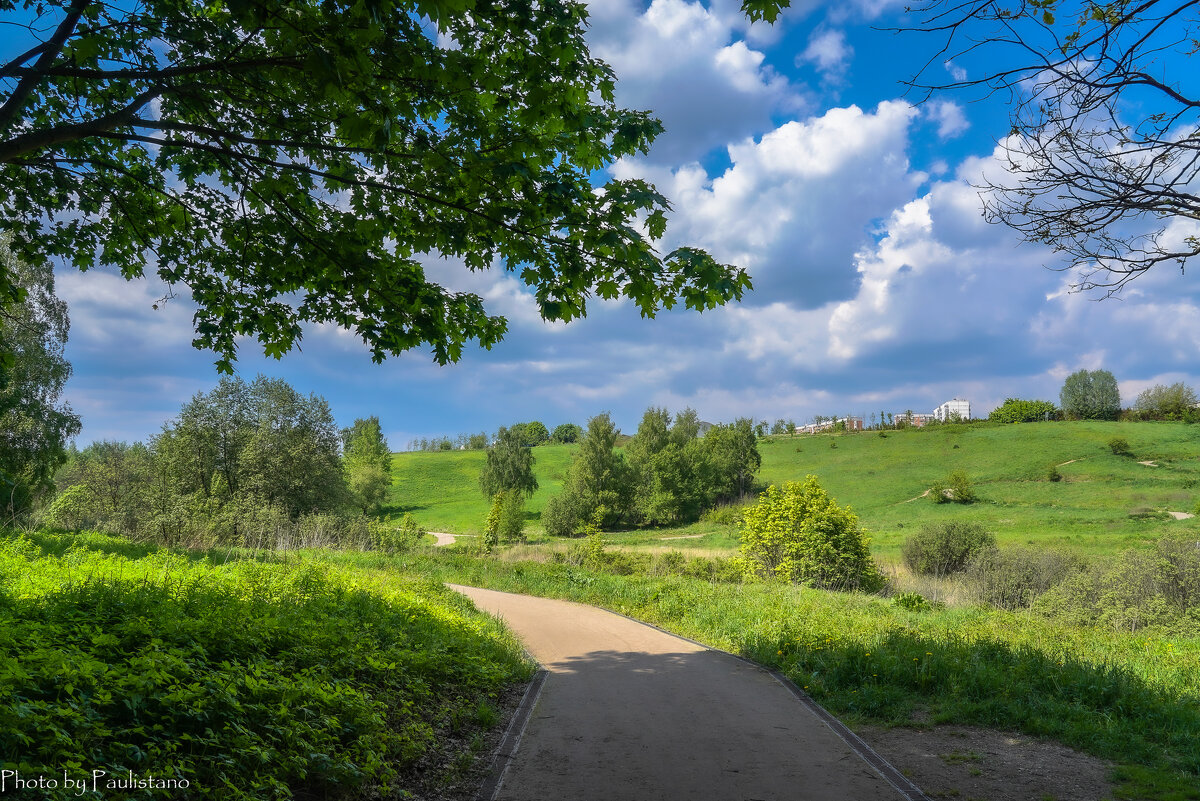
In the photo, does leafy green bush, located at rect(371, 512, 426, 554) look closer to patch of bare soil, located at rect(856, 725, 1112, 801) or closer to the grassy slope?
patch of bare soil, located at rect(856, 725, 1112, 801)

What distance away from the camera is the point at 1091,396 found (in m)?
84.5

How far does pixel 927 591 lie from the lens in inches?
747

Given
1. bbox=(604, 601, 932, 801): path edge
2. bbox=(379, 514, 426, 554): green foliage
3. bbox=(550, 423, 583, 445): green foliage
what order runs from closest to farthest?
bbox=(604, 601, 932, 801): path edge → bbox=(379, 514, 426, 554): green foliage → bbox=(550, 423, 583, 445): green foliage

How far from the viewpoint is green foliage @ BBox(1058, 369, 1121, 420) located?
81188mm

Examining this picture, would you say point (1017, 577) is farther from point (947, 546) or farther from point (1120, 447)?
point (1120, 447)

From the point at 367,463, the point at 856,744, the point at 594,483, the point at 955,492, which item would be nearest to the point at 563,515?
the point at 594,483

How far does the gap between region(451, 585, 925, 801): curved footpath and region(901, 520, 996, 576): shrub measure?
56.0 feet

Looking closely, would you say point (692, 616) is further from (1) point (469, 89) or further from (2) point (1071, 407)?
(2) point (1071, 407)

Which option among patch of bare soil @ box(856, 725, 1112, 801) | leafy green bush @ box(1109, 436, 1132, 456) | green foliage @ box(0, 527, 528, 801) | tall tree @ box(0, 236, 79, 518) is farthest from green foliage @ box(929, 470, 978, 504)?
tall tree @ box(0, 236, 79, 518)

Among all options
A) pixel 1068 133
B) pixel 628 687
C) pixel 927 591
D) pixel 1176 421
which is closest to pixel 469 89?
pixel 1068 133

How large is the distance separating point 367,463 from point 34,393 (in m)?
37.4

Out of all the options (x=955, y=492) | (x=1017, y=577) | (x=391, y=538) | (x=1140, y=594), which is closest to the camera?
(x=1140, y=594)

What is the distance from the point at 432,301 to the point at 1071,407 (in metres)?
102

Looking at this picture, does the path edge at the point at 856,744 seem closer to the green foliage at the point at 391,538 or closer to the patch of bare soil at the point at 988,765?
the patch of bare soil at the point at 988,765
